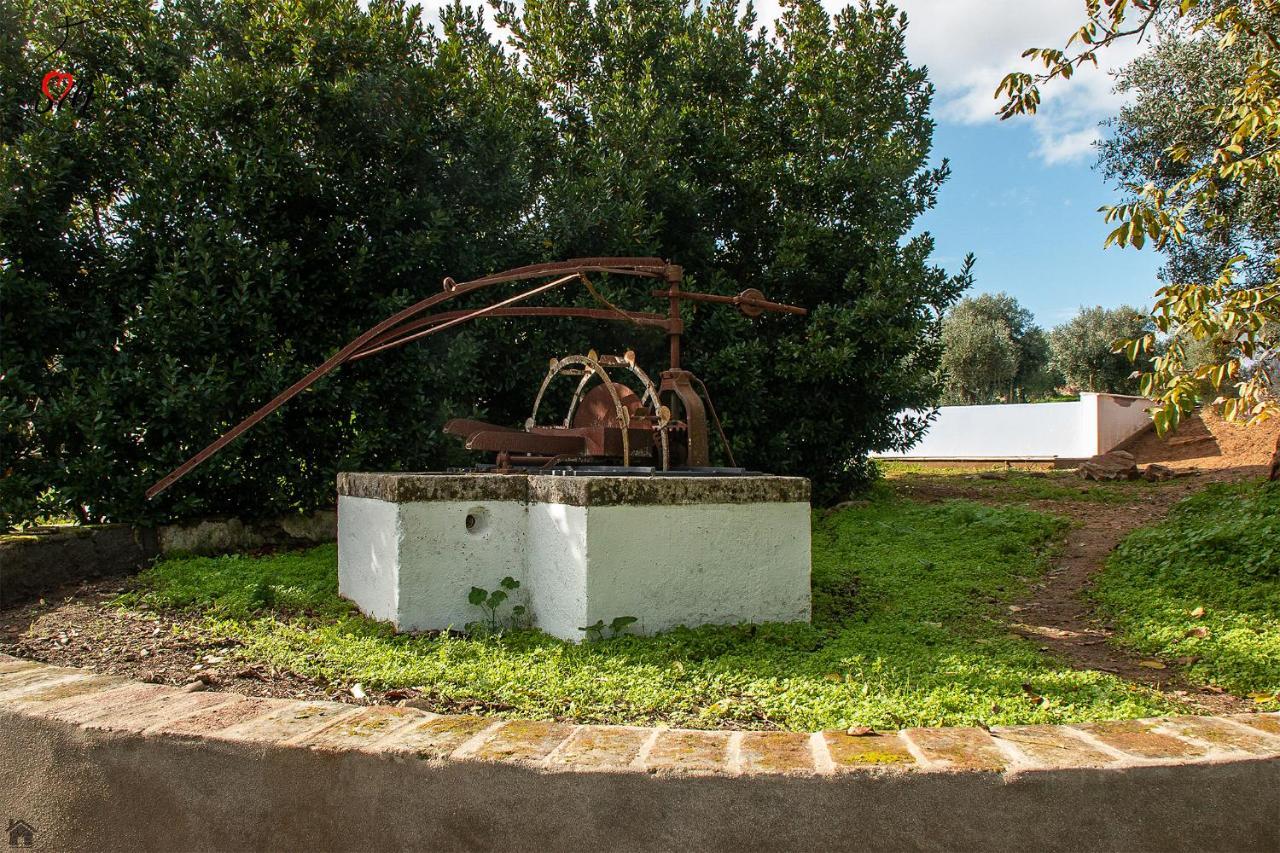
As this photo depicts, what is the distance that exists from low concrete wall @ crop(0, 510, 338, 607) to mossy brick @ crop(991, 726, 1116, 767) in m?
5.28

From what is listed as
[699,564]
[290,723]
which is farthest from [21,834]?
[699,564]

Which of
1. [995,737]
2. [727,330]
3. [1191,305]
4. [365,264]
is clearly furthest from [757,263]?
[995,737]

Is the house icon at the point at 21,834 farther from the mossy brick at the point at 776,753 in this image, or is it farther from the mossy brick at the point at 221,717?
the mossy brick at the point at 776,753

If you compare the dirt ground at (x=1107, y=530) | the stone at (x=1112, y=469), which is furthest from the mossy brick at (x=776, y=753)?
the stone at (x=1112, y=469)

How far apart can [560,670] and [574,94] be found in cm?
762

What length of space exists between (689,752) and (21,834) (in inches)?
83.0

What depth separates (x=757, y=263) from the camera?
8.90 meters

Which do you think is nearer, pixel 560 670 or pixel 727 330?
pixel 560 670

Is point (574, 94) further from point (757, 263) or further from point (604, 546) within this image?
point (604, 546)

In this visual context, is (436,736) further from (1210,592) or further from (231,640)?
(1210,592)

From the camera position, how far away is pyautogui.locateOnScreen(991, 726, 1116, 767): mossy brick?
6.70 ft

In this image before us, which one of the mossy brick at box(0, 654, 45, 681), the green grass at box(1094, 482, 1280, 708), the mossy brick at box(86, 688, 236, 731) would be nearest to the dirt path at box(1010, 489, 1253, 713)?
the green grass at box(1094, 482, 1280, 708)

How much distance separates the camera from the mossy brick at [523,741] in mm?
2086

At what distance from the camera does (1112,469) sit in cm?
1089
